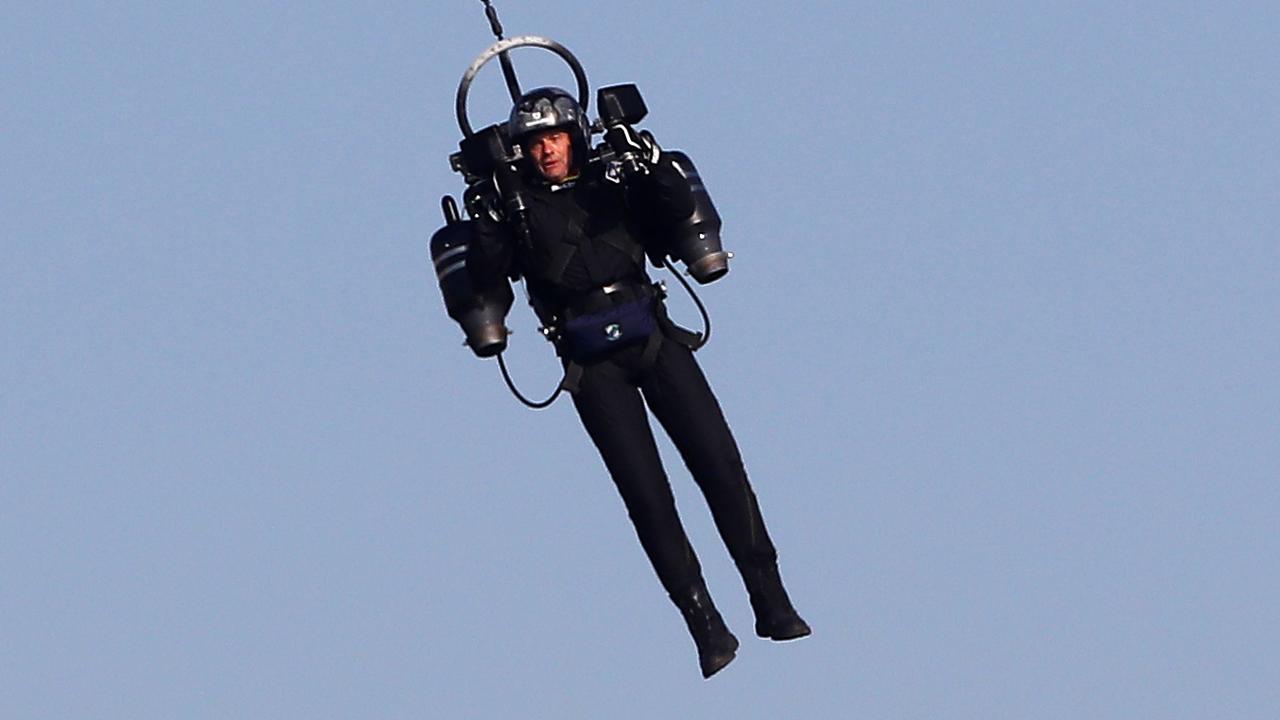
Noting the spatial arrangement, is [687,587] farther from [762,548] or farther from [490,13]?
[490,13]

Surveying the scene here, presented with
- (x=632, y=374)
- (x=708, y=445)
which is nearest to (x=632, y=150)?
(x=632, y=374)

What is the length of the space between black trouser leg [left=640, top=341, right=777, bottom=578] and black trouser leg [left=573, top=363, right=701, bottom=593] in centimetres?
23

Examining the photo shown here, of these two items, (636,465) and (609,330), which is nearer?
(609,330)

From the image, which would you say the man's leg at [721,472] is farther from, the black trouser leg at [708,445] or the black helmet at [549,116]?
the black helmet at [549,116]

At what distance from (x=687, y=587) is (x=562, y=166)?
339cm

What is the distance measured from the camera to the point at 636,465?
3806 cm

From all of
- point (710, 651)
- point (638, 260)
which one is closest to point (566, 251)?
point (638, 260)

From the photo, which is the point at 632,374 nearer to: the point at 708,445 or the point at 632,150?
the point at 708,445

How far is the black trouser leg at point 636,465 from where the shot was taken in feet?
125

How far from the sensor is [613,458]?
38.1 metres

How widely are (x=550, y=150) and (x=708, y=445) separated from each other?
2.58 meters

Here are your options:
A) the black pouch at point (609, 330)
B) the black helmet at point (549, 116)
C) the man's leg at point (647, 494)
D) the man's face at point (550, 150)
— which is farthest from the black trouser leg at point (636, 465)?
the black helmet at point (549, 116)

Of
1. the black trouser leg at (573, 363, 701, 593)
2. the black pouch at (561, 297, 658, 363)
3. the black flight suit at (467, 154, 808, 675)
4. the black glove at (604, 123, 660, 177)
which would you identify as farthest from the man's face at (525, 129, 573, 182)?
the black trouser leg at (573, 363, 701, 593)

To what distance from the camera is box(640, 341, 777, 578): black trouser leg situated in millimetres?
38094
